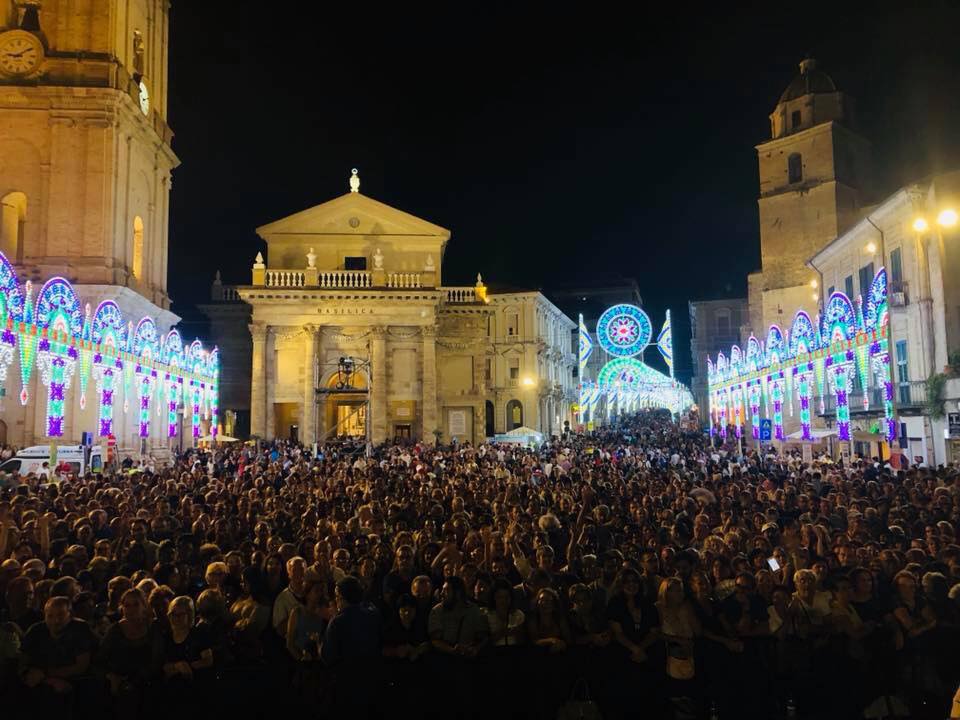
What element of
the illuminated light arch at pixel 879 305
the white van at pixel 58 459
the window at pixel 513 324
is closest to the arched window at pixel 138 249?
the white van at pixel 58 459

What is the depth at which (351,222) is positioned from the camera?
47.8m

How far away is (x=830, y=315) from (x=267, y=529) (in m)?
24.1

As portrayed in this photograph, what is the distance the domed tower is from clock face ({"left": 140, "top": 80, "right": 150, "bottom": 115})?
126 feet

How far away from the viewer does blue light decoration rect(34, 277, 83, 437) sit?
872 inches

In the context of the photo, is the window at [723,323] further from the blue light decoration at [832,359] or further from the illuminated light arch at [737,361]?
the blue light decoration at [832,359]

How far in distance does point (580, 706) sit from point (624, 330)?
102ft

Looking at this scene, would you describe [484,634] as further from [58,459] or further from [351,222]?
[351,222]

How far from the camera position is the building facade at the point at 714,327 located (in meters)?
79.9

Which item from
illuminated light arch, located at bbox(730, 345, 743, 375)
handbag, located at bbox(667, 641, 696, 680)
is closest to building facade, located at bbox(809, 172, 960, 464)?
illuminated light arch, located at bbox(730, 345, 743, 375)

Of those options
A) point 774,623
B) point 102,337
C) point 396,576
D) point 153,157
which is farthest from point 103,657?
point 153,157

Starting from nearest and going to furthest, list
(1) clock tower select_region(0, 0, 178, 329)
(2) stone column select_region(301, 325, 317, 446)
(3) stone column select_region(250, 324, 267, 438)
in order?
1. (1) clock tower select_region(0, 0, 178, 329)
2. (3) stone column select_region(250, 324, 267, 438)
3. (2) stone column select_region(301, 325, 317, 446)

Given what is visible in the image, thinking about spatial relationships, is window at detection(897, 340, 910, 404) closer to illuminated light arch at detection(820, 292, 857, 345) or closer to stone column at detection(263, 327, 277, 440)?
illuminated light arch at detection(820, 292, 857, 345)

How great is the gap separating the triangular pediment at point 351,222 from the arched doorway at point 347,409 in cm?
951

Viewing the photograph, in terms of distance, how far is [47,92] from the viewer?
33.2 metres
